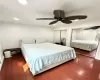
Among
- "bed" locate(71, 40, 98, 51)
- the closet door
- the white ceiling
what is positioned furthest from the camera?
the closet door

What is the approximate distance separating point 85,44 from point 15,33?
481 cm

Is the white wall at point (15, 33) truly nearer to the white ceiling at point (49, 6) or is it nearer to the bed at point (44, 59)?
the white ceiling at point (49, 6)

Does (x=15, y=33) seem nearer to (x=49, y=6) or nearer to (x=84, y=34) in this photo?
(x=49, y=6)

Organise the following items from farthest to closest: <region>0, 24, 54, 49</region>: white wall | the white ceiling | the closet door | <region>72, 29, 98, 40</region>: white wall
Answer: the closet door, <region>0, 24, 54, 49</region>: white wall, <region>72, 29, 98, 40</region>: white wall, the white ceiling

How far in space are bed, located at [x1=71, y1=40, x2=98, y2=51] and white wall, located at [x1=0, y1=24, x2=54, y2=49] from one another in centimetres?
300

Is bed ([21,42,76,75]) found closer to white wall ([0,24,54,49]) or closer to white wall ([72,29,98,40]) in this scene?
white wall ([72,29,98,40])

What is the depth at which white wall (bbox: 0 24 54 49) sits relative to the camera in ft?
12.9

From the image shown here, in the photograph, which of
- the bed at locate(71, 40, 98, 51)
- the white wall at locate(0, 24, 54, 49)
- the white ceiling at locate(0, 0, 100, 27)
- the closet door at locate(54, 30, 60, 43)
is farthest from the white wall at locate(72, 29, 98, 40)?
the white wall at locate(0, 24, 54, 49)

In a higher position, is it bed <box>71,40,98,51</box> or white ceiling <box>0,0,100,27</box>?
white ceiling <box>0,0,100,27</box>

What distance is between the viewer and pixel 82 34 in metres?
4.09

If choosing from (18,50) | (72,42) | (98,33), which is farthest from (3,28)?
(98,33)

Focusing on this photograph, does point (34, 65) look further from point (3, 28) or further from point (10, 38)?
point (3, 28)

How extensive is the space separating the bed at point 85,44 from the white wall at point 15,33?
9.84 feet

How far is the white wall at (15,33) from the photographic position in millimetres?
3938
